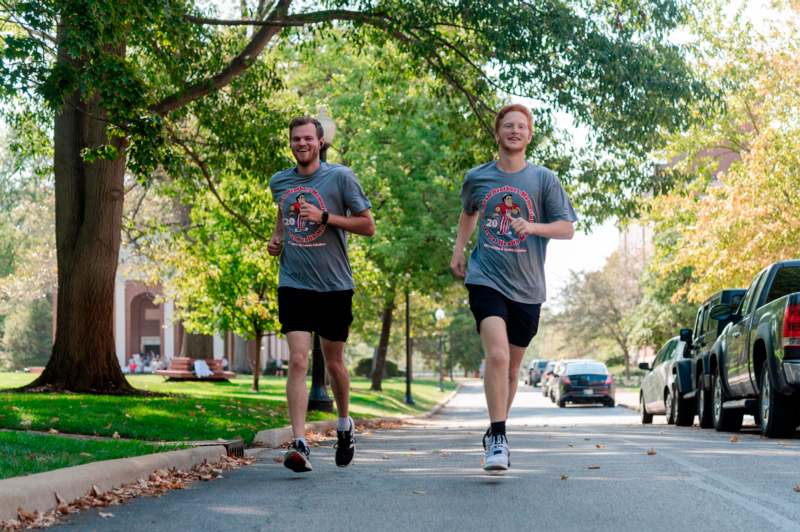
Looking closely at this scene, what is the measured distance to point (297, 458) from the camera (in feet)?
26.1

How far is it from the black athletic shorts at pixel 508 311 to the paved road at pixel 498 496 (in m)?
0.98

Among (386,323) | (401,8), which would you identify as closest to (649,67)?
(401,8)

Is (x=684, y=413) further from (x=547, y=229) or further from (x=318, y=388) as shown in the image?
(x=547, y=229)

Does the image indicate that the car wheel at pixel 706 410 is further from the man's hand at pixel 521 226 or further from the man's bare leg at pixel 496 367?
the man's hand at pixel 521 226

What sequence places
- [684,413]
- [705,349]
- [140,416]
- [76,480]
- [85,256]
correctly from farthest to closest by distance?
[684,413]
[85,256]
[705,349]
[140,416]
[76,480]

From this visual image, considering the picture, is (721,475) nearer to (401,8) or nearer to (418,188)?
(401,8)

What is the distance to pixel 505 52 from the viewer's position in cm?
1653

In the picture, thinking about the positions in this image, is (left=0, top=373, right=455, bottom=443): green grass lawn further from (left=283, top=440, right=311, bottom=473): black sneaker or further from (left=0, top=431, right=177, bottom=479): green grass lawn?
(left=283, top=440, right=311, bottom=473): black sneaker

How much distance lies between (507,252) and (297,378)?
1.72m

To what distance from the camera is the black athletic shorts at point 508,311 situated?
7750 mm

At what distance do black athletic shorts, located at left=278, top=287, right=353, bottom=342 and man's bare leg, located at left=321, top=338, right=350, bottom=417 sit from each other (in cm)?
8

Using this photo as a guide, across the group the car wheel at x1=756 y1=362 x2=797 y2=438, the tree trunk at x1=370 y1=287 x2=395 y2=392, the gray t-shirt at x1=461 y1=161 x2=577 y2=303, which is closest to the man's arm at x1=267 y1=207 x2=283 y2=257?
the gray t-shirt at x1=461 y1=161 x2=577 y2=303

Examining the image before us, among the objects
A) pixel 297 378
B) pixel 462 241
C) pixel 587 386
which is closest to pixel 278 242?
pixel 297 378

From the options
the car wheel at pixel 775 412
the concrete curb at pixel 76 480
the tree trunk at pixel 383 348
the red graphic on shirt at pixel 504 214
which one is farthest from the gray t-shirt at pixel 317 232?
the tree trunk at pixel 383 348
